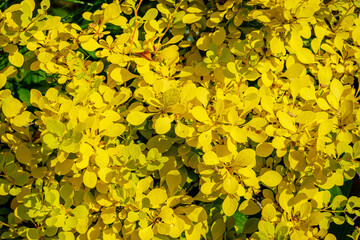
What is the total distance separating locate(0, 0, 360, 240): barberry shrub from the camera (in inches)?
42.4

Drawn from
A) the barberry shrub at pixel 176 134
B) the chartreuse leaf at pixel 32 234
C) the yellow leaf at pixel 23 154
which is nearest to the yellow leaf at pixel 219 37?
the barberry shrub at pixel 176 134

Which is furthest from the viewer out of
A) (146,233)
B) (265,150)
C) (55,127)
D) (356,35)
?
(356,35)

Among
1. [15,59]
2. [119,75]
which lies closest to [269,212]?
[119,75]

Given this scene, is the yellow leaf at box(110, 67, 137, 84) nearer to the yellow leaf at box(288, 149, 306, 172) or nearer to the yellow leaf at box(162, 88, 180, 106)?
the yellow leaf at box(162, 88, 180, 106)

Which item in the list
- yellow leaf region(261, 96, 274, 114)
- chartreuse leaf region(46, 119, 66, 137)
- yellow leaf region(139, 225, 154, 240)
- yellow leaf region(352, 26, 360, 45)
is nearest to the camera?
chartreuse leaf region(46, 119, 66, 137)

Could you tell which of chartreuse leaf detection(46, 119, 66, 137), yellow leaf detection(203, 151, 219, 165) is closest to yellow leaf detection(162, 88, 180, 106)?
yellow leaf detection(203, 151, 219, 165)

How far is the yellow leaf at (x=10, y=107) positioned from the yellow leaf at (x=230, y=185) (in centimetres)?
65

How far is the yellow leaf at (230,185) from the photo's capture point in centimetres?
106

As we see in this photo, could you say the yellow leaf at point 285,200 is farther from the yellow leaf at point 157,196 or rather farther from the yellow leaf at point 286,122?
the yellow leaf at point 157,196

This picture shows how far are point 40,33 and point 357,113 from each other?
1.03 metres

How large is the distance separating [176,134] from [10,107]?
0.50 meters

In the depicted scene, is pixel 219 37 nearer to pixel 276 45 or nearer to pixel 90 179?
pixel 276 45

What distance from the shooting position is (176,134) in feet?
3.75

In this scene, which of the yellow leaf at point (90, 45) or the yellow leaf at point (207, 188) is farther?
the yellow leaf at point (90, 45)
